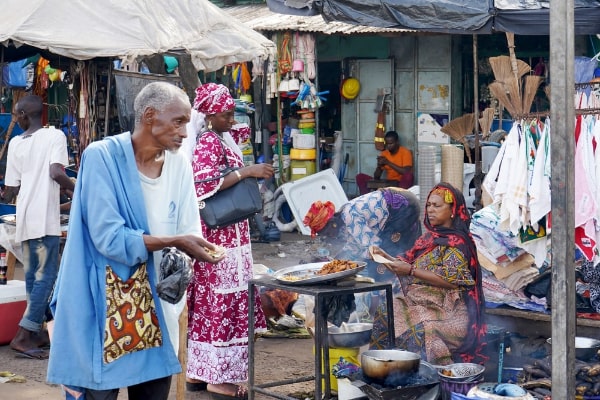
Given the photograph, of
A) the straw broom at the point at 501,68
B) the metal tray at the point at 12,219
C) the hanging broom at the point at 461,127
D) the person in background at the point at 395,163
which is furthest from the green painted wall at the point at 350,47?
the metal tray at the point at 12,219

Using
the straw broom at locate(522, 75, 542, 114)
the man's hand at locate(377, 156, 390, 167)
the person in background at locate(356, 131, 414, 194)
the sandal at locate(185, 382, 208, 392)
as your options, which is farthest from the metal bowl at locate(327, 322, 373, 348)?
the man's hand at locate(377, 156, 390, 167)

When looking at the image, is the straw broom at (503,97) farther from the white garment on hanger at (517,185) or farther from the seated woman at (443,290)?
the seated woman at (443,290)

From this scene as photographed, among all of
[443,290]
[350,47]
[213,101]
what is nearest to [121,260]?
[213,101]

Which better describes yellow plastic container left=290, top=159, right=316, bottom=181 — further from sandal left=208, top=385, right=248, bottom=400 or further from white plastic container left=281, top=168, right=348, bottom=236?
sandal left=208, top=385, right=248, bottom=400

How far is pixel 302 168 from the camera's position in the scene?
44.6 ft

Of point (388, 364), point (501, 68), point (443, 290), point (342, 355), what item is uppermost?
point (501, 68)

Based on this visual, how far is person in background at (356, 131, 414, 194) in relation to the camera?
13.2 meters

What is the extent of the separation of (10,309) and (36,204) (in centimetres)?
102

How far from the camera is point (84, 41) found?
25.6 feet

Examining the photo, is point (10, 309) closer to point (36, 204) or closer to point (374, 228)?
point (36, 204)

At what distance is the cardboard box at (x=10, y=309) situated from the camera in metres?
7.53

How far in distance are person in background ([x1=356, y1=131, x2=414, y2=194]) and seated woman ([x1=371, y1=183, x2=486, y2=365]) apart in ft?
23.0

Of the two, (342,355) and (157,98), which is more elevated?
(157,98)

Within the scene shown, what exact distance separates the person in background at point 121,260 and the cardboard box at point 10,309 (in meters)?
3.74
